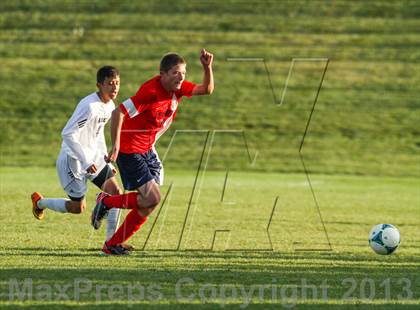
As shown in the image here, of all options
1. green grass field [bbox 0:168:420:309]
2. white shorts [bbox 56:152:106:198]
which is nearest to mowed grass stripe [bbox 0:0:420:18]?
green grass field [bbox 0:168:420:309]

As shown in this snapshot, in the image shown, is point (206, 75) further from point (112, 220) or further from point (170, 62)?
point (112, 220)

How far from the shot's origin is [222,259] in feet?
34.4

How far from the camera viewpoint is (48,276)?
862 centimetres

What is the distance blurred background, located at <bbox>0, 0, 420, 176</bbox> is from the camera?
30703 millimetres

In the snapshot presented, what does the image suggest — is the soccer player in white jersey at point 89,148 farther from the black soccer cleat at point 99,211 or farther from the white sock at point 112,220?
the black soccer cleat at point 99,211

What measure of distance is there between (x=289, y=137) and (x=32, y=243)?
21.0 m

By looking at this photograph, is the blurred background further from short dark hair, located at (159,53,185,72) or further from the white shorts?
short dark hair, located at (159,53,185,72)

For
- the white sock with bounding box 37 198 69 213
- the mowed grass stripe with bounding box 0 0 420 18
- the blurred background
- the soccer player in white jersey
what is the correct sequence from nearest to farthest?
the soccer player in white jersey
the white sock with bounding box 37 198 69 213
the blurred background
the mowed grass stripe with bounding box 0 0 420 18

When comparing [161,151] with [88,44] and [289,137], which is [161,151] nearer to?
[289,137]

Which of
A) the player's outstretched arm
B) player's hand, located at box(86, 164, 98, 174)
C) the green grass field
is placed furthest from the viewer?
player's hand, located at box(86, 164, 98, 174)

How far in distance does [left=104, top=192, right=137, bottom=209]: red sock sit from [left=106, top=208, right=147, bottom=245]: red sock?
0.49 feet

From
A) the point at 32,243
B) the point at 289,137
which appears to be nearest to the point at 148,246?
the point at 32,243

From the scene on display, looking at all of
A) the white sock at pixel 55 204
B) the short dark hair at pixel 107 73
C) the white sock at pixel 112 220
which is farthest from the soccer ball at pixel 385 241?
the white sock at pixel 55 204

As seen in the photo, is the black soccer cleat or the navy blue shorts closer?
the navy blue shorts
